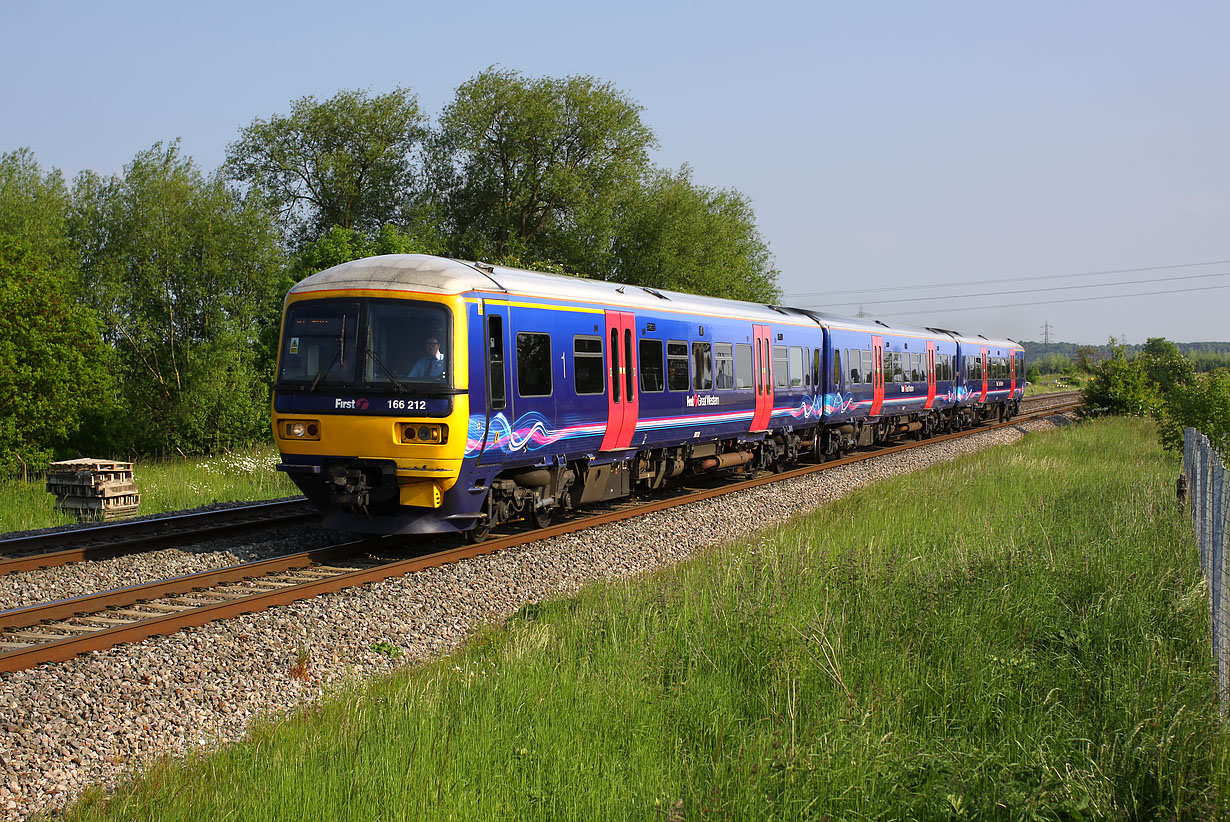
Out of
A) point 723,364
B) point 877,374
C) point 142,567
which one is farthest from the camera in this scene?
point 877,374

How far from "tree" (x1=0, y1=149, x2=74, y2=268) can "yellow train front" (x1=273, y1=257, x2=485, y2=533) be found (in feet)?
68.5

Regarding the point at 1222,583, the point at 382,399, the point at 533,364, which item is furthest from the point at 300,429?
the point at 1222,583

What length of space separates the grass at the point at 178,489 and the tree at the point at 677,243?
26.5 m

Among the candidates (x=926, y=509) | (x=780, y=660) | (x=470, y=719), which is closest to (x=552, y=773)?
(x=470, y=719)

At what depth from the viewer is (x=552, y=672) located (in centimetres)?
566

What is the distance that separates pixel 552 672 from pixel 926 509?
7.63m

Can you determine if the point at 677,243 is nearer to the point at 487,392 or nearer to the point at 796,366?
the point at 796,366

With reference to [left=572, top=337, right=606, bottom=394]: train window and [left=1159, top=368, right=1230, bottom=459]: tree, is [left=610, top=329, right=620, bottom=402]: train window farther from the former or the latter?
[left=1159, top=368, right=1230, bottom=459]: tree

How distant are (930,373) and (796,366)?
33.4 feet

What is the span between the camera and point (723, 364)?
1526 centimetres

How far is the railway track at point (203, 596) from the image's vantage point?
6727 mm

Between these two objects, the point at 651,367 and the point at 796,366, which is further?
the point at 796,366

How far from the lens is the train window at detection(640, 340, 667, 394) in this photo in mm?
13008

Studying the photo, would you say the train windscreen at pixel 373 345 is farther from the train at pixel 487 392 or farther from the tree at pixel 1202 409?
the tree at pixel 1202 409
